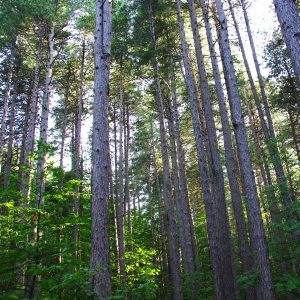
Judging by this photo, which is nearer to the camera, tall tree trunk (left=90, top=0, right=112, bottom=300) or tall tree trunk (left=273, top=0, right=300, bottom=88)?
tall tree trunk (left=273, top=0, right=300, bottom=88)

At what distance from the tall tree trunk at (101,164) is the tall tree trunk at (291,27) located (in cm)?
390

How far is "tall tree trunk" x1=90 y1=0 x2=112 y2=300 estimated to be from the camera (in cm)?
557

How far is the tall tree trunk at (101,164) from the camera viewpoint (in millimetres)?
5570

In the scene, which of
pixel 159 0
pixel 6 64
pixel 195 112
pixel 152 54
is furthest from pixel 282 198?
pixel 6 64

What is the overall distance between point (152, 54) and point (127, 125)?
8.54 metres

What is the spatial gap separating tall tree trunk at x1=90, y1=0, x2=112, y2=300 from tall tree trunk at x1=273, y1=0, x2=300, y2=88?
154 inches

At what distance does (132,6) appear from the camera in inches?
627

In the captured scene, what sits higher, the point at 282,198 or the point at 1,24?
the point at 1,24

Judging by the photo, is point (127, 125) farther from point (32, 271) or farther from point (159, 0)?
point (32, 271)

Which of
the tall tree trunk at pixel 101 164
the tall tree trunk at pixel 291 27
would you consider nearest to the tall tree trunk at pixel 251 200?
the tall tree trunk at pixel 291 27

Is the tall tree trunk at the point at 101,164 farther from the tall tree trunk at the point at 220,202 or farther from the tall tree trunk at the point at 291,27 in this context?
the tall tree trunk at the point at 220,202

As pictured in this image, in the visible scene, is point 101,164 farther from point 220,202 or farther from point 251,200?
point 220,202

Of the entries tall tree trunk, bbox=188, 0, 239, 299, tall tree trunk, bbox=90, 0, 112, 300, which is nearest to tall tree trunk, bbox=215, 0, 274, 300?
tall tree trunk, bbox=188, 0, 239, 299

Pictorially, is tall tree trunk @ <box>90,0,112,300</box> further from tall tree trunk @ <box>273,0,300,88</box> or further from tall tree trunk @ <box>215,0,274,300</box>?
tall tree trunk @ <box>215,0,274,300</box>
